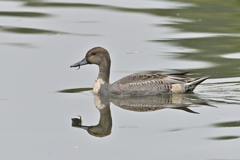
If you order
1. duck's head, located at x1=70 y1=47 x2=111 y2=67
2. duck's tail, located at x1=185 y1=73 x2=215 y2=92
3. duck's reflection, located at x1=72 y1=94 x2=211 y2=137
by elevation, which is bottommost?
duck's reflection, located at x1=72 y1=94 x2=211 y2=137

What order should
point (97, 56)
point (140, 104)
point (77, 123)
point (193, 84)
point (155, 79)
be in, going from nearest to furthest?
point (77, 123) < point (140, 104) < point (193, 84) < point (155, 79) < point (97, 56)

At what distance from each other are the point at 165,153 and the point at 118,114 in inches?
86.8

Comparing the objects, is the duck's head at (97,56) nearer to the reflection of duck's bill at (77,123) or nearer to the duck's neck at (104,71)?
the duck's neck at (104,71)

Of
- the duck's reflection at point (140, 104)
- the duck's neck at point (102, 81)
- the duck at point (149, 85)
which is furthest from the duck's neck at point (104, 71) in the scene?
the duck's reflection at point (140, 104)

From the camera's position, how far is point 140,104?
1076cm

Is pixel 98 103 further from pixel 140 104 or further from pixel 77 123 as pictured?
pixel 77 123

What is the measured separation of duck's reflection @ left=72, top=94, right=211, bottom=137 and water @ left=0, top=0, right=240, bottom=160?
32mm

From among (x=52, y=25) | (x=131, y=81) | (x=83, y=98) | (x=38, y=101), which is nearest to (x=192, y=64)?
(x=131, y=81)

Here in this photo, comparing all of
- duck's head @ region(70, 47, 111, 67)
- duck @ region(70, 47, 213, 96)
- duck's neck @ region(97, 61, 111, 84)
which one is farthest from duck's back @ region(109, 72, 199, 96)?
duck's head @ region(70, 47, 111, 67)

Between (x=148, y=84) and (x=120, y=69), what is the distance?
1.78 meters

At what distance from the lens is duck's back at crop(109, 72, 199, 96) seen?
1157cm

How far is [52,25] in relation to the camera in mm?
17609

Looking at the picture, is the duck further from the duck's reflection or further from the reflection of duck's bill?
the reflection of duck's bill

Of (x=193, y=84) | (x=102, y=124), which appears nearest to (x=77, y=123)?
(x=102, y=124)
